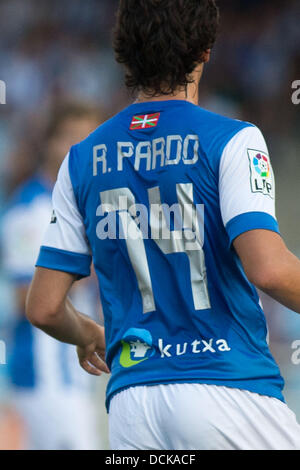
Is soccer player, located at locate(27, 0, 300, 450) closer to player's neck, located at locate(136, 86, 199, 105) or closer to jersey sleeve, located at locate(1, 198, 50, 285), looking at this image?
player's neck, located at locate(136, 86, 199, 105)

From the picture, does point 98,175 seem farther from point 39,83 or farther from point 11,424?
point 39,83

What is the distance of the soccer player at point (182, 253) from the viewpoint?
1.83 m

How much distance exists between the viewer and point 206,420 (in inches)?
71.2

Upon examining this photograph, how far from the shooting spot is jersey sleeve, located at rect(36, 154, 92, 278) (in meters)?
2.14

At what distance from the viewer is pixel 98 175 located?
204 centimetres

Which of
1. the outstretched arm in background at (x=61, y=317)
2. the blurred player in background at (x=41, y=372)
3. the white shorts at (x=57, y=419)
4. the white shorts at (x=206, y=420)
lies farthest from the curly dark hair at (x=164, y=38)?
the white shorts at (x=57, y=419)

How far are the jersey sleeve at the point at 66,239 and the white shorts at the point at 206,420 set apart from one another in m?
0.43

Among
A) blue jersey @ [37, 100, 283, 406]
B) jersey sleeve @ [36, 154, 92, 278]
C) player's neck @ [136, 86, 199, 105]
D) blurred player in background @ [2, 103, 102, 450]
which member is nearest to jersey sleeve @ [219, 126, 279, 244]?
blue jersey @ [37, 100, 283, 406]

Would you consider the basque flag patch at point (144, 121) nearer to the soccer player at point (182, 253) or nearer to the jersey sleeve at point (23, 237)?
the soccer player at point (182, 253)

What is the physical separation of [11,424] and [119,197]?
3.32 m

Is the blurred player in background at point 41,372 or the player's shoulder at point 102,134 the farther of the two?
the blurred player in background at point 41,372

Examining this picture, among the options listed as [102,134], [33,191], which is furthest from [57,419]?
[102,134]

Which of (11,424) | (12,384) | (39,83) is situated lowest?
(11,424)
